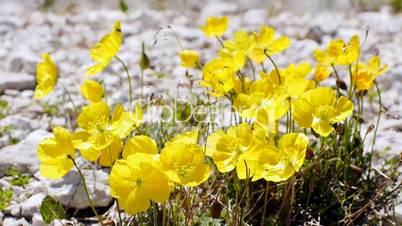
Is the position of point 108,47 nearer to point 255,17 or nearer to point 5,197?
point 5,197

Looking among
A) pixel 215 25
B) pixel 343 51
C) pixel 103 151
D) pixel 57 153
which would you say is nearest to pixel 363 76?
pixel 343 51

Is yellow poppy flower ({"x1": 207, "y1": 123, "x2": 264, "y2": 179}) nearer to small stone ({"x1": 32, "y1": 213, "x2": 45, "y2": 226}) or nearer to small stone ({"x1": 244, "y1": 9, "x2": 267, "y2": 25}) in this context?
small stone ({"x1": 32, "y1": 213, "x2": 45, "y2": 226})

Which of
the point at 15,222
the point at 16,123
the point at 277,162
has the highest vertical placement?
the point at 277,162

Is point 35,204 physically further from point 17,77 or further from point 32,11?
point 32,11

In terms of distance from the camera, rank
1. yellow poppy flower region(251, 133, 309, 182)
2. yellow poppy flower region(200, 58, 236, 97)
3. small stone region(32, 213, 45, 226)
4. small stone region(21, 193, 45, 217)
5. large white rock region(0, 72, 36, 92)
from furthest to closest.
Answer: large white rock region(0, 72, 36, 92), small stone region(21, 193, 45, 217), small stone region(32, 213, 45, 226), yellow poppy flower region(200, 58, 236, 97), yellow poppy flower region(251, 133, 309, 182)

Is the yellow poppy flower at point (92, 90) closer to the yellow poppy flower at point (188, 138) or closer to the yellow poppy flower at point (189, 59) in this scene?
the yellow poppy flower at point (189, 59)

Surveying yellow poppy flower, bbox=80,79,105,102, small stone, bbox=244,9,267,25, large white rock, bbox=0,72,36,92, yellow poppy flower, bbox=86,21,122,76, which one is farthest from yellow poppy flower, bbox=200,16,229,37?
small stone, bbox=244,9,267,25

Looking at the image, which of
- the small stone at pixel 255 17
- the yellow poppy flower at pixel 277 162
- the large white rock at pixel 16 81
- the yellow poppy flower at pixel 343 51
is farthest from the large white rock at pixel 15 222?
the small stone at pixel 255 17
